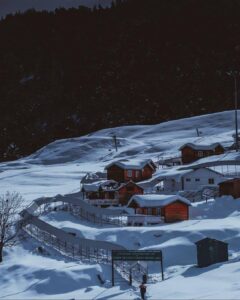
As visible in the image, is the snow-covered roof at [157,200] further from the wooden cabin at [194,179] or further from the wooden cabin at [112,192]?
the wooden cabin at [194,179]

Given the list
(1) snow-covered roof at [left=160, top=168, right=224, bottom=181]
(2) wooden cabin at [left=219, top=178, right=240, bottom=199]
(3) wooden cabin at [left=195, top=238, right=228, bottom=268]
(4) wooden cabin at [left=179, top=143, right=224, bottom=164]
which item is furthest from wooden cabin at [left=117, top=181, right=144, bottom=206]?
(3) wooden cabin at [left=195, top=238, right=228, bottom=268]

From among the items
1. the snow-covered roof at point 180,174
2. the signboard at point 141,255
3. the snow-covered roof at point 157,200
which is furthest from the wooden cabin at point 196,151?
the signboard at point 141,255

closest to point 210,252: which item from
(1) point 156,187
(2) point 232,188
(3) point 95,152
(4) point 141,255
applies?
(4) point 141,255

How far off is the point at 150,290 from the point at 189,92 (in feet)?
533

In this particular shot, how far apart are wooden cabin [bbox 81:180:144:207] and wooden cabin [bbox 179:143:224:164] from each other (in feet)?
86.0

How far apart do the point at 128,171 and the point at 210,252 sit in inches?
1630

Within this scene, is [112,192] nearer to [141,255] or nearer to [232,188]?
[232,188]

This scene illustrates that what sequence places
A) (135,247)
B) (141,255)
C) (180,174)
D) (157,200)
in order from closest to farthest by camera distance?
(141,255) < (135,247) < (157,200) < (180,174)

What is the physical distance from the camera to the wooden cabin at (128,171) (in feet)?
248

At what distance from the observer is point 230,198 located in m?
53.8

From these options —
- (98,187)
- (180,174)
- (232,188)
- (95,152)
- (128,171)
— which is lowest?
(232,188)

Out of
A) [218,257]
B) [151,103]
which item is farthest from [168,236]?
[151,103]

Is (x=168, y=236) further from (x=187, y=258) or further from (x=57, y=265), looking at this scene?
(x=57, y=265)

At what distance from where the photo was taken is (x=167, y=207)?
1976 inches
